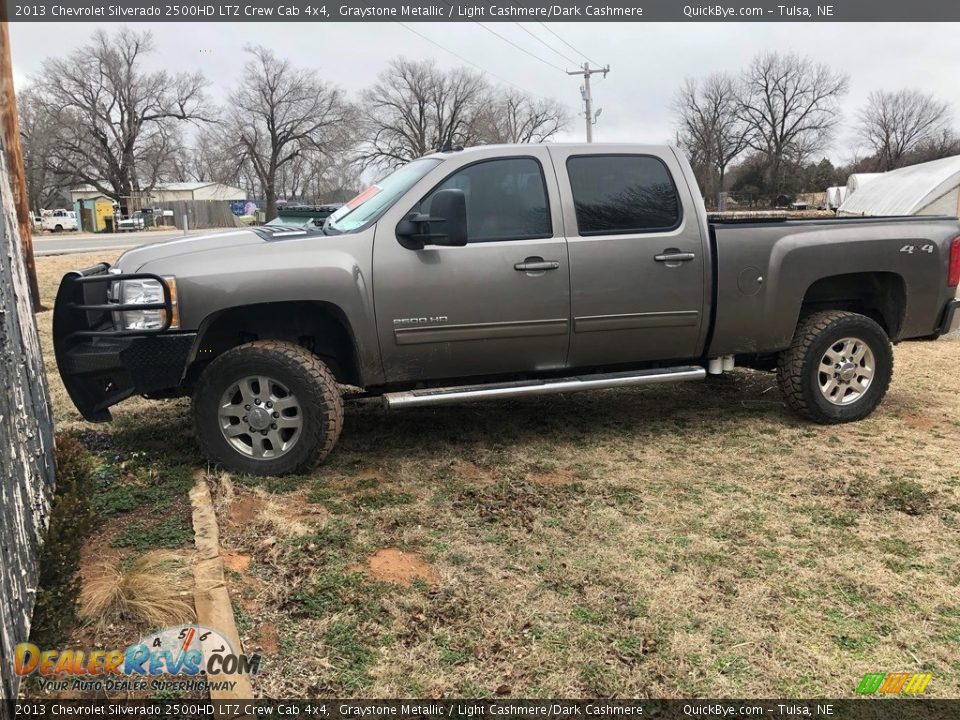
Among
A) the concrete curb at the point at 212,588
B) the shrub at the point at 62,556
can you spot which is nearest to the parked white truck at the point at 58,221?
the shrub at the point at 62,556

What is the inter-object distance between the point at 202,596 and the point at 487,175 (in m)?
2.94

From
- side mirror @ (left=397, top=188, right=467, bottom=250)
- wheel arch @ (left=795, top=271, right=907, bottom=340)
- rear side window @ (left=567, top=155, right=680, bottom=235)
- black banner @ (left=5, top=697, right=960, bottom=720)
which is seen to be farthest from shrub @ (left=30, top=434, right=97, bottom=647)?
wheel arch @ (left=795, top=271, right=907, bottom=340)

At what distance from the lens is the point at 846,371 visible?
5332 millimetres

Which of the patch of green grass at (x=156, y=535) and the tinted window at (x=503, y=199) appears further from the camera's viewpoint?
the tinted window at (x=503, y=199)

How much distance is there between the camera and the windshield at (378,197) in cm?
459

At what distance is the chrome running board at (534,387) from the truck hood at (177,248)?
1266mm

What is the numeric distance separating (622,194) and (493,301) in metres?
1.17

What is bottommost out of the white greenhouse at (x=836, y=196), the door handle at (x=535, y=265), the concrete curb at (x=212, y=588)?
the concrete curb at (x=212, y=588)

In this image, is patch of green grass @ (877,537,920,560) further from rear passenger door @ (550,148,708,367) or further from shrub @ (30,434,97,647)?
shrub @ (30,434,97,647)

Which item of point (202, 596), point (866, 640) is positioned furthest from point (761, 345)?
point (202, 596)

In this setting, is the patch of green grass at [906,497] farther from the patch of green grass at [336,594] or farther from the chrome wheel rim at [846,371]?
the patch of green grass at [336,594]

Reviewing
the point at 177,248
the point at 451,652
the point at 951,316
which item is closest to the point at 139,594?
the point at 451,652

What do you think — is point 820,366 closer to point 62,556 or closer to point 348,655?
point 348,655

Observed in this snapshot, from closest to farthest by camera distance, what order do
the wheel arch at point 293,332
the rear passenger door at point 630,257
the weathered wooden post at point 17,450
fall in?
the weathered wooden post at point 17,450 → the wheel arch at point 293,332 → the rear passenger door at point 630,257
